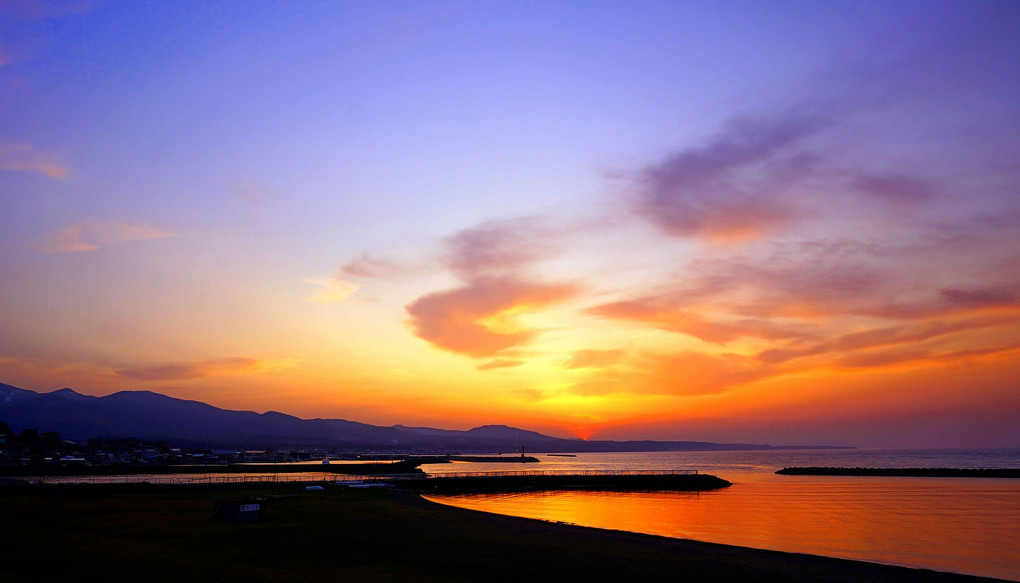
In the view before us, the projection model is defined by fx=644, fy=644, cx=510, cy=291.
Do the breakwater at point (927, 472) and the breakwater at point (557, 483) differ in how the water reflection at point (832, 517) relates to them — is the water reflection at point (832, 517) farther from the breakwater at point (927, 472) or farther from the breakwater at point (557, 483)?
the breakwater at point (927, 472)

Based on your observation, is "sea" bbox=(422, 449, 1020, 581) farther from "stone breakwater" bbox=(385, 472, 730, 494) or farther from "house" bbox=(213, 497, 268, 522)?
"house" bbox=(213, 497, 268, 522)

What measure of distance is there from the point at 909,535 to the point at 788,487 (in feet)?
210

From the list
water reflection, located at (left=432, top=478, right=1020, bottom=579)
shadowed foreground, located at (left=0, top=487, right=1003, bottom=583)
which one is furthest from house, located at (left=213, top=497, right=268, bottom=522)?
water reflection, located at (left=432, top=478, right=1020, bottom=579)

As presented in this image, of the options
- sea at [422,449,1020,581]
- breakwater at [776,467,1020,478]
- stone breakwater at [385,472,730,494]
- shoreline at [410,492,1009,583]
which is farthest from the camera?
breakwater at [776,467,1020,478]

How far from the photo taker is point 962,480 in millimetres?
129750

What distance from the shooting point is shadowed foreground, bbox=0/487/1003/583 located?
2777 centimetres

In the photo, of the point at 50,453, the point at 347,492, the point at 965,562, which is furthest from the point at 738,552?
the point at 50,453

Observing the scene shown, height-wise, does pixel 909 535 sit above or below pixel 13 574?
below

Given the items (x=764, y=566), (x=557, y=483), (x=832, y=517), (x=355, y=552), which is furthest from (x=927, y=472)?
(x=355, y=552)

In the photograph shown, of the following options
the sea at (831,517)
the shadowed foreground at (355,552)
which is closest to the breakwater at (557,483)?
the sea at (831,517)

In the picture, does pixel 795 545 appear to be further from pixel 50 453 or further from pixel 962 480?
pixel 50 453

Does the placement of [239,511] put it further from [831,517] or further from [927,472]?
[927,472]

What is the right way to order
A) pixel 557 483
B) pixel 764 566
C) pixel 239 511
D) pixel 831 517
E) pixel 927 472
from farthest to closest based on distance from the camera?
pixel 927 472
pixel 557 483
pixel 831 517
pixel 239 511
pixel 764 566

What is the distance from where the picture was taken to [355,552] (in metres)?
33.2
